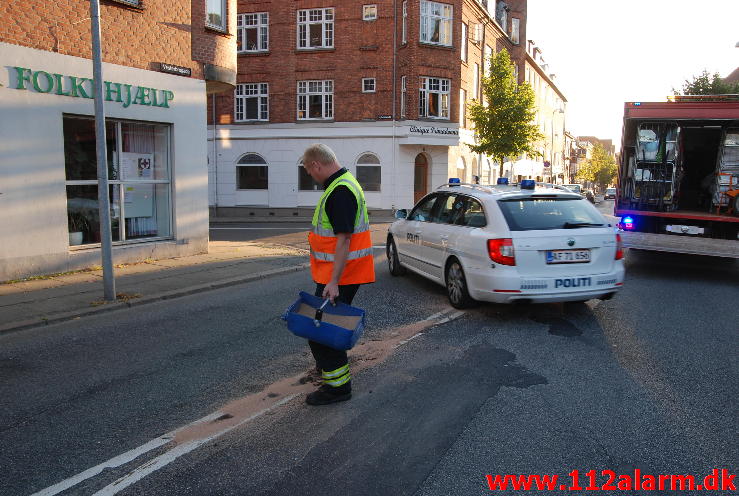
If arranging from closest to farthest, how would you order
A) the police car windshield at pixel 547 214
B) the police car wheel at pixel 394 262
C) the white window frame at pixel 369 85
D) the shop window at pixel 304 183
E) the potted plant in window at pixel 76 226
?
the police car windshield at pixel 547 214 → the police car wheel at pixel 394 262 → the potted plant in window at pixel 76 226 → the white window frame at pixel 369 85 → the shop window at pixel 304 183

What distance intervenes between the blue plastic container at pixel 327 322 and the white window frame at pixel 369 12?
87.2ft

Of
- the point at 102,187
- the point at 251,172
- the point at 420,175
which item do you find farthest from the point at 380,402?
the point at 251,172

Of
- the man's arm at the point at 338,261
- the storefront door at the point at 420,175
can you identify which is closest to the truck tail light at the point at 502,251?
the man's arm at the point at 338,261

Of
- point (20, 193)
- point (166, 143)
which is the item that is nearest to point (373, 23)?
point (166, 143)

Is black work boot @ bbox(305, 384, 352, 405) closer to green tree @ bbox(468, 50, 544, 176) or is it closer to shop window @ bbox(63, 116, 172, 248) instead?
shop window @ bbox(63, 116, 172, 248)

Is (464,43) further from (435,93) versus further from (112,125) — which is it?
(112,125)

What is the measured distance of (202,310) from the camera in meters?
7.79

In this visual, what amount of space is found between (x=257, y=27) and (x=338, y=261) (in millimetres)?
28263

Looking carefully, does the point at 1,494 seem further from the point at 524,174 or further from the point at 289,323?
the point at 524,174

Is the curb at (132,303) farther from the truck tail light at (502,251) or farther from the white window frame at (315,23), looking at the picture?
the white window frame at (315,23)

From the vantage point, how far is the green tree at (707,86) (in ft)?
104

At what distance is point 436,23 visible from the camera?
2830 centimetres

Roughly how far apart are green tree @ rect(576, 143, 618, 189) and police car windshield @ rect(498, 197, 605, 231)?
86.0 metres

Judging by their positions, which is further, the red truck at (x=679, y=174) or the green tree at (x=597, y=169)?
the green tree at (x=597, y=169)
